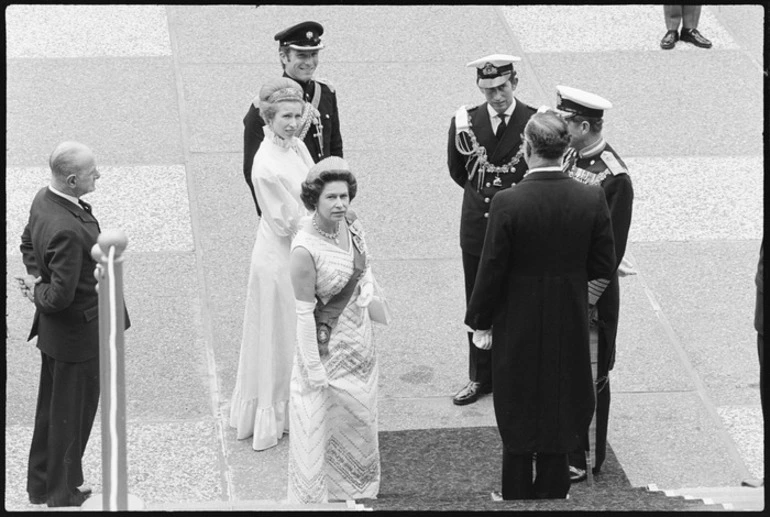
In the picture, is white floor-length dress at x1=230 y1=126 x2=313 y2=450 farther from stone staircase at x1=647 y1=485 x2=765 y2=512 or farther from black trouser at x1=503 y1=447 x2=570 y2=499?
stone staircase at x1=647 y1=485 x2=765 y2=512

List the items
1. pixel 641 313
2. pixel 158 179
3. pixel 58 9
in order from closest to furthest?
pixel 641 313 < pixel 158 179 < pixel 58 9

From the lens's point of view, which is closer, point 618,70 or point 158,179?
point 158,179

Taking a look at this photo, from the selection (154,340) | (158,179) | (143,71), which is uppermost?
(143,71)

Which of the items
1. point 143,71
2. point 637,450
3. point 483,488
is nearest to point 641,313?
point 637,450

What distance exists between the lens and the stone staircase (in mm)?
4906

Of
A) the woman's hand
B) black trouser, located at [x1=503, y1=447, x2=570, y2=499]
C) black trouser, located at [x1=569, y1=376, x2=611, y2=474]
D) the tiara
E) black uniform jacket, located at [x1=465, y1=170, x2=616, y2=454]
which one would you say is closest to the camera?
black uniform jacket, located at [x1=465, y1=170, x2=616, y2=454]

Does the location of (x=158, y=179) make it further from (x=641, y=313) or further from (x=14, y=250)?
(x=641, y=313)

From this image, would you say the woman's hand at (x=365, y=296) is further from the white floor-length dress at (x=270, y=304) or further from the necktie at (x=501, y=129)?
the necktie at (x=501, y=129)

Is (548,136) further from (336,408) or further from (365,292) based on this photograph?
(336,408)

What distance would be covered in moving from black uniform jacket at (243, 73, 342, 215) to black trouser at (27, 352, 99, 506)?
4.38 feet

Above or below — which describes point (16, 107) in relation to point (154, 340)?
above

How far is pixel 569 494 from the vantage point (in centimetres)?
588

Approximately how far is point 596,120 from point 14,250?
3742mm

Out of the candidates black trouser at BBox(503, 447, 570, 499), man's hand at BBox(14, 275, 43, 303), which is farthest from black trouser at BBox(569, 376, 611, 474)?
man's hand at BBox(14, 275, 43, 303)
